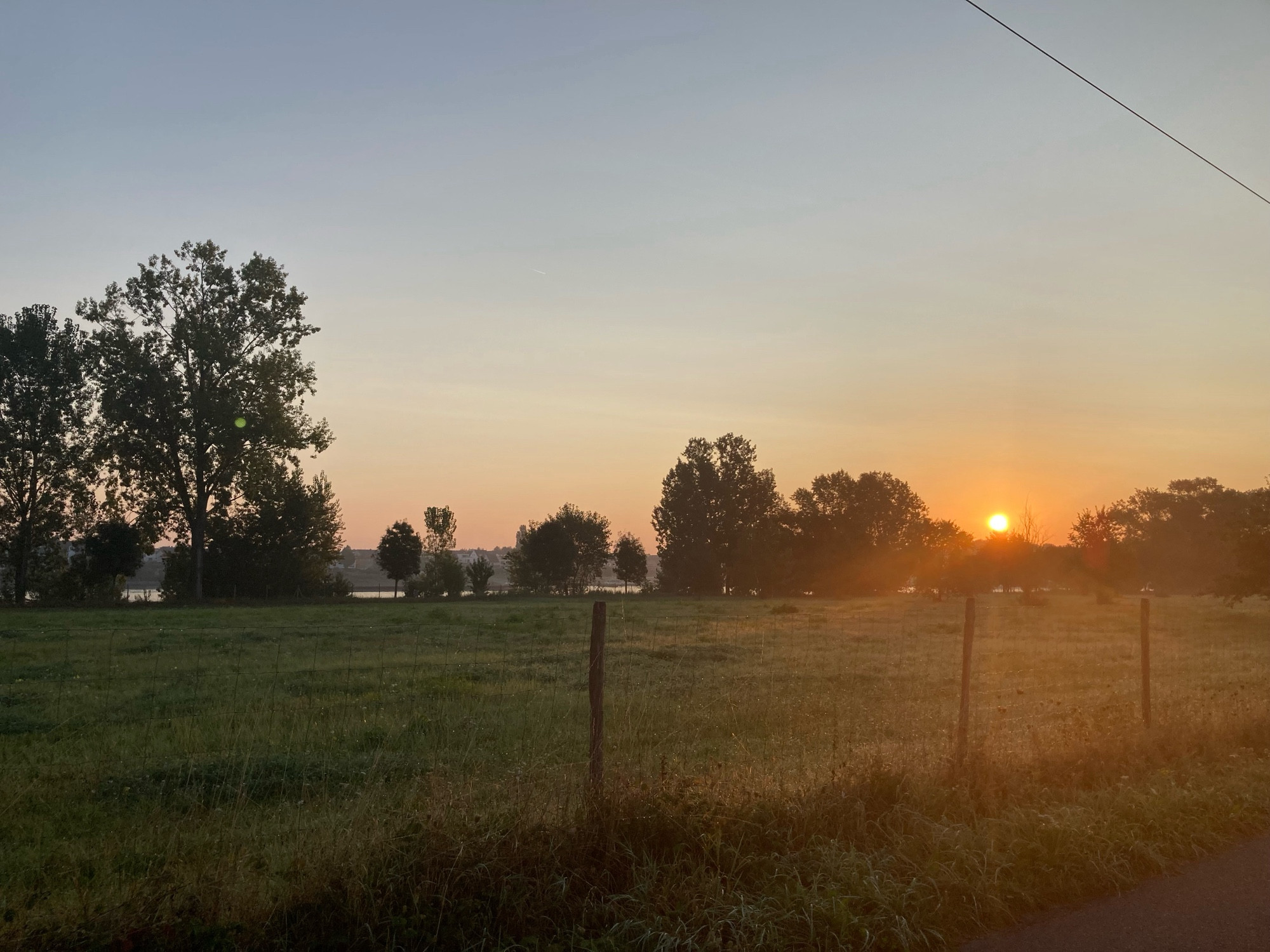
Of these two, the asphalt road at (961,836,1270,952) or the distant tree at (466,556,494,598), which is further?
the distant tree at (466,556,494,598)

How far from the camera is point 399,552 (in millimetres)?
71562

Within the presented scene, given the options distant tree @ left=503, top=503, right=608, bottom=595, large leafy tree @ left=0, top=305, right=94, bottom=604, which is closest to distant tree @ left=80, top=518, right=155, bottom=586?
large leafy tree @ left=0, top=305, right=94, bottom=604

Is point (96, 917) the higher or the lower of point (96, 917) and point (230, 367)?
the lower

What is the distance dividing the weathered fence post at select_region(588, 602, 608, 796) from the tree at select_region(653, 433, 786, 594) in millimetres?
83142

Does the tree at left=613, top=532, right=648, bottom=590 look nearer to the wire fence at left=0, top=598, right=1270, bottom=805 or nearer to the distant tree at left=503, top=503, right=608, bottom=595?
the distant tree at left=503, top=503, right=608, bottom=595

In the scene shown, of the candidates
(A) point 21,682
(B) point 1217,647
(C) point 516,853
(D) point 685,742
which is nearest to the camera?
(C) point 516,853

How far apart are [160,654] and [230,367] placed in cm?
3510

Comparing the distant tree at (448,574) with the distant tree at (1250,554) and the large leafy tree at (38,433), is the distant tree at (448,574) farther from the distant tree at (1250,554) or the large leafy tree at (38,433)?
the distant tree at (1250,554)

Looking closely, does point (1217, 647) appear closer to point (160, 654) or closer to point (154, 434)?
point (160, 654)

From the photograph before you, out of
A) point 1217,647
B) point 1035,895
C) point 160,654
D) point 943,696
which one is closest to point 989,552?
point 1217,647

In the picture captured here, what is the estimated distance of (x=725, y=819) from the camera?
6.29 m

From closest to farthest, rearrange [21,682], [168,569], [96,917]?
[96,917], [21,682], [168,569]

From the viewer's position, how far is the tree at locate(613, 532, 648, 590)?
96.9 meters

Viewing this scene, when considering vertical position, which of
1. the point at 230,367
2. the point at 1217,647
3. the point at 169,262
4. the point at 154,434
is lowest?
the point at 1217,647
